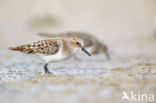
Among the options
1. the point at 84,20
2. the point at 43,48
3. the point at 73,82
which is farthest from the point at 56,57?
the point at 84,20

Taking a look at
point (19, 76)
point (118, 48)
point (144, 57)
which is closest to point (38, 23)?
point (118, 48)

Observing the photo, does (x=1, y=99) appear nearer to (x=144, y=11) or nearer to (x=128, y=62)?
(x=128, y=62)

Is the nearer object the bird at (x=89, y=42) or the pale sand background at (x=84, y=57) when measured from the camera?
the pale sand background at (x=84, y=57)

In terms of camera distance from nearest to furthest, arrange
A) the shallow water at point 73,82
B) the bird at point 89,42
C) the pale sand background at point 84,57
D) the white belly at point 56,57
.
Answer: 1. the shallow water at point 73,82
2. the pale sand background at point 84,57
3. the white belly at point 56,57
4. the bird at point 89,42

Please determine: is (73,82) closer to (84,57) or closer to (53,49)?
(53,49)

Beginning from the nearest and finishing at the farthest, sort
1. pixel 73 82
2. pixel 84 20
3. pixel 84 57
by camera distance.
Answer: pixel 73 82 → pixel 84 57 → pixel 84 20

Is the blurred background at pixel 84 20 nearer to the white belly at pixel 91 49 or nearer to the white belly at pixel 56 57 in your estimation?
the white belly at pixel 91 49

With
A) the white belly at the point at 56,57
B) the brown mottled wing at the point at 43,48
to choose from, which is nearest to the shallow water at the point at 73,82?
the white belly at the point at 56,57

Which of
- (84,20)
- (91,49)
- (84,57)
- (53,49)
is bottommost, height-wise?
(53,49)
